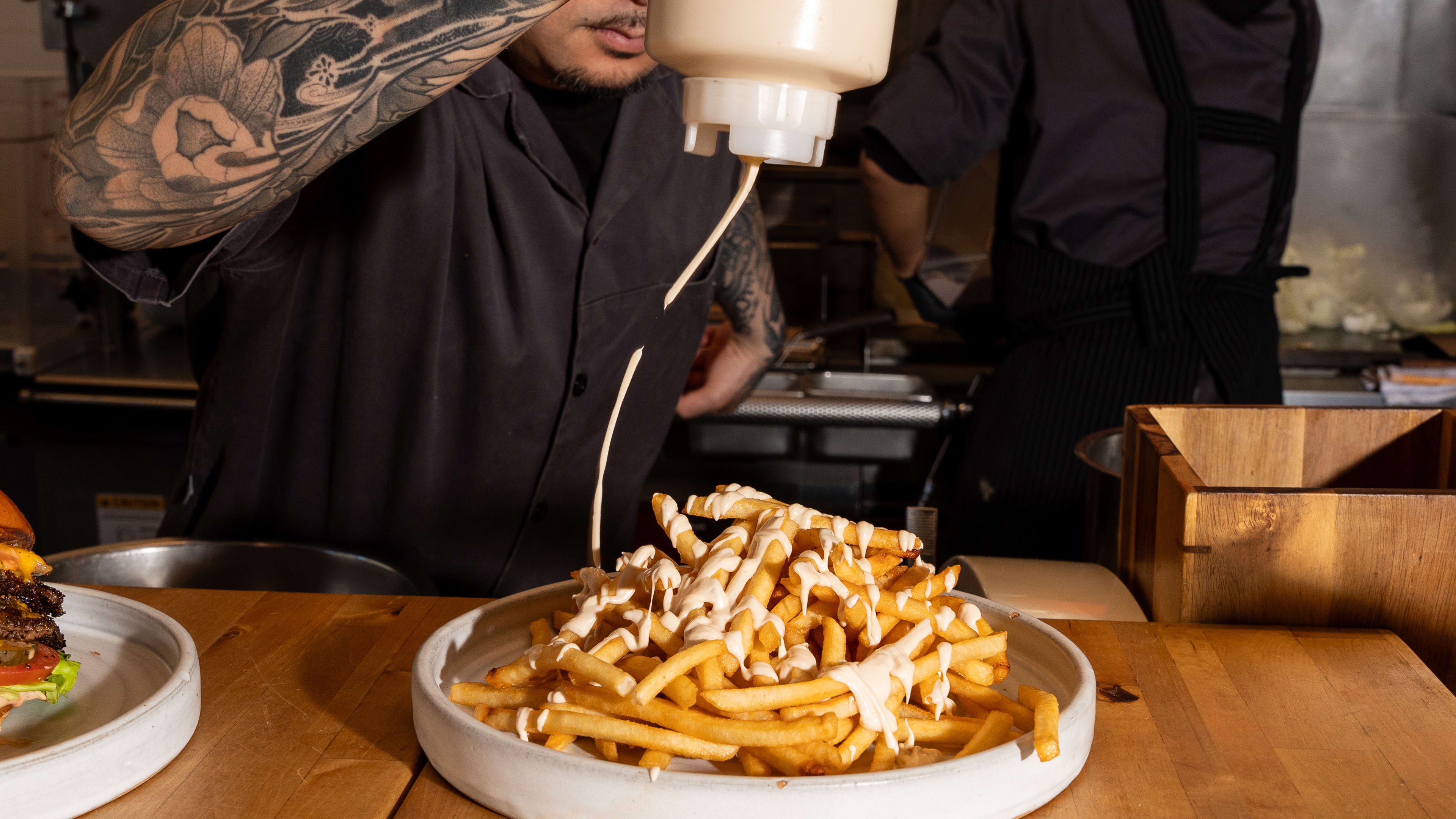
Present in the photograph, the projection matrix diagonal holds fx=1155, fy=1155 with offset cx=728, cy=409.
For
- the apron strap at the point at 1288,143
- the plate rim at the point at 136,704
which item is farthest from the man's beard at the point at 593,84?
the apron strap at the point at 1288,143

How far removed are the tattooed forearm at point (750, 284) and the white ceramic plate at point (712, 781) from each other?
1283 mm

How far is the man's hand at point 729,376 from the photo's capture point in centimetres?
216

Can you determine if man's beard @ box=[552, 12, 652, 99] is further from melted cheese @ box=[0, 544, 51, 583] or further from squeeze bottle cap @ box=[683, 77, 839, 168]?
melted cheese @ box=[0, 544, 51, 583]

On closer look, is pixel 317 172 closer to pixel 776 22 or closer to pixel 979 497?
pixel 776 22

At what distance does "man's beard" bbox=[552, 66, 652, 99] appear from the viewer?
1.44 metres

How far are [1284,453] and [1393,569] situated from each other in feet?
0.68

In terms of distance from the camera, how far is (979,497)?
231 centimetres

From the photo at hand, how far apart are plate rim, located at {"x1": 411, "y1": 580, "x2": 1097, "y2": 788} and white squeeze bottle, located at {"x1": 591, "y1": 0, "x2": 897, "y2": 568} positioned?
0.52 feet

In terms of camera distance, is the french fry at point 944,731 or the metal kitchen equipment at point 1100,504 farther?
the metal kitchen equipment at point 1100,504

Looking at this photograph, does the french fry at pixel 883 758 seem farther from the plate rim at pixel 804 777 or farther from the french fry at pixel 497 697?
the french fry at pixel 497 697

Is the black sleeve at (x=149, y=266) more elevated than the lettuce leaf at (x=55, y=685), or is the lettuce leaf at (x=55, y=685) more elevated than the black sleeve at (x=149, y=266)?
the black sleeve at (x=149, y=266)

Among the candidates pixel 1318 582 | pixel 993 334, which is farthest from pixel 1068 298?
pixel 1318 582

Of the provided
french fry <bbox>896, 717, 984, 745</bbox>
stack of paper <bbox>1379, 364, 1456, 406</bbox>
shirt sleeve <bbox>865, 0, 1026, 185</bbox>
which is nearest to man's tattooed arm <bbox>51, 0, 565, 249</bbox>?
french fry <bbox>896, 717, 984, 745</bbox>

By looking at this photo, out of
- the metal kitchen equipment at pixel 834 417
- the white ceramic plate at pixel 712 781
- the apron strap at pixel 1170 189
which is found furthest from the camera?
the metal kitchen equipment at pixel 834 417
